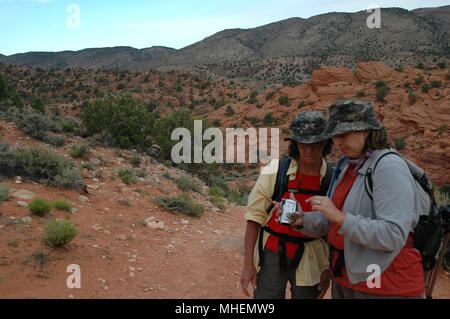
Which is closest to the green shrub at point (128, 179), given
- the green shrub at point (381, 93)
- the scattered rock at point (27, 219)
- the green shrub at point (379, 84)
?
the scattered rock at point (27, 219)

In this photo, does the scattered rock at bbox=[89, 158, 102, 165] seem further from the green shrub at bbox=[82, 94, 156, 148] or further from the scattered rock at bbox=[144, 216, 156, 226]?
the scattered rock at bbox=[144, 216, 156, 226]

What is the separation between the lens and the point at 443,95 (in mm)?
20406

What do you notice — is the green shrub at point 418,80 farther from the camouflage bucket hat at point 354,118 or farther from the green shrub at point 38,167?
the camouflage bucket hat at point 354,118

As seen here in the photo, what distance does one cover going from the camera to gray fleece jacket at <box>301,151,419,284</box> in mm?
1414

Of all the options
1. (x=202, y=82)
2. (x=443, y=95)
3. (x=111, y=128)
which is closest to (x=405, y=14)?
(x=202, y=82)

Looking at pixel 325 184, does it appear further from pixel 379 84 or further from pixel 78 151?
pixel 379 84

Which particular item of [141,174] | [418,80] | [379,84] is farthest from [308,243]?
[379,84]

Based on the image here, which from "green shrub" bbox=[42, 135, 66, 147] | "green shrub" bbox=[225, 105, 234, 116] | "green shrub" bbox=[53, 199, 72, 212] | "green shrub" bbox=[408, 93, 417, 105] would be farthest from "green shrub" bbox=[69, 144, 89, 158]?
"green shrub" bbox=[225, 105, 234, 116]

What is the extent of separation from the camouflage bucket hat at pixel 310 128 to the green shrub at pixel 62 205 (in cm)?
475

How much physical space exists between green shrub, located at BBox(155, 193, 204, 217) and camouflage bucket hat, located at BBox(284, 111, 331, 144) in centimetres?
550

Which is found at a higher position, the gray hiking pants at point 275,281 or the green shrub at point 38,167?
the green shrub at point 38,167

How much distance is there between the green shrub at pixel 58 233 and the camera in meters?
3.98
